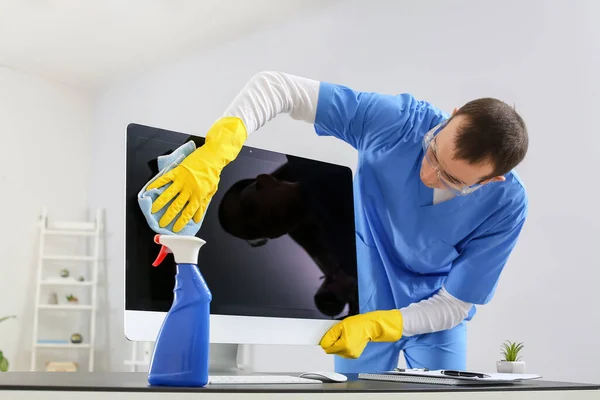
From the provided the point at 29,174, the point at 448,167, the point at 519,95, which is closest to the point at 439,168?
the point at 448,167

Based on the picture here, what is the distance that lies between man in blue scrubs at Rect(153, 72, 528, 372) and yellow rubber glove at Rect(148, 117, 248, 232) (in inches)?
2.3

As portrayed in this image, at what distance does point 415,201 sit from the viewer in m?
1.59

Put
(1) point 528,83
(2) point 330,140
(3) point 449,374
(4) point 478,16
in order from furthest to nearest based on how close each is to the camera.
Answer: (2) point 330,140 → (4) point 478,16 → (1) point 528,83 → (3) point 449,374

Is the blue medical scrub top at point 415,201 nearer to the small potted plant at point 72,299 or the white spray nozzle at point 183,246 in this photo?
the white spray nozzle at point 183,246

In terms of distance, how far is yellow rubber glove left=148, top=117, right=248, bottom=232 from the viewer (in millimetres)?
1124

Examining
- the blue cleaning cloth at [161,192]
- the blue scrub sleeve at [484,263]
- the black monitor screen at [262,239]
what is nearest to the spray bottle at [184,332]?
the blue cleaning cloth at [161,192]

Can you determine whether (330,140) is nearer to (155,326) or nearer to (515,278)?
(515,278)

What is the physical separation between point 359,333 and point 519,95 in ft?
5.40

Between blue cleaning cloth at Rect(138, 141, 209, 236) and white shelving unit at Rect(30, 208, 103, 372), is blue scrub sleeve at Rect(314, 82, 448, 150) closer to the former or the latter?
blue cleaning cloth at Rect(138, 141, 209, 236)

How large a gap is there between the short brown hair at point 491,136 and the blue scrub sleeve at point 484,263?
0.82 ft

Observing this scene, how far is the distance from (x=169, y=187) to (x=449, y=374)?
2.03ft

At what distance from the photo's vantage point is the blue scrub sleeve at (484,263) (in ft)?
5.14

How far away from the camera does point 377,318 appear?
1.51 metres

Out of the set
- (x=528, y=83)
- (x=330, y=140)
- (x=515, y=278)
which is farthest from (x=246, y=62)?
(x=515, y=278)
